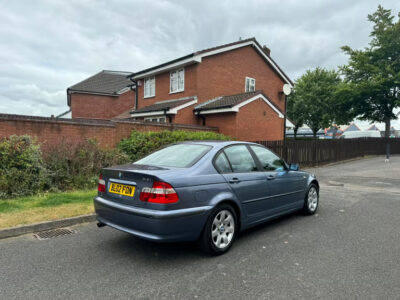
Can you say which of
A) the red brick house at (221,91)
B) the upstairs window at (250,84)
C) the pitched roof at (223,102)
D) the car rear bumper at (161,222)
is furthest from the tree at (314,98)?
the car rear bumper at (161,222)

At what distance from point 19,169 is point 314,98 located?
33733 mm

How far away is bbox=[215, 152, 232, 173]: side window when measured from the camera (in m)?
3.82

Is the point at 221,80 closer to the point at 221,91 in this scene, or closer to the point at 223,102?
the point at 221,91

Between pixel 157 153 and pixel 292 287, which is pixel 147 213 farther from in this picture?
pixel 292 287

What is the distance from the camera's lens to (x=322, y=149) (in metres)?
15.4

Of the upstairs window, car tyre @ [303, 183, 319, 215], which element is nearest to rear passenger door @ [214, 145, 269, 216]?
car tyre @ [303, 183, 319, 215]

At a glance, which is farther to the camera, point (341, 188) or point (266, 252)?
point (341, 188)

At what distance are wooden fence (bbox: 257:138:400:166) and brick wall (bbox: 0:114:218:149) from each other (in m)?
6.45

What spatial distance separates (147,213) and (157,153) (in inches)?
56.0

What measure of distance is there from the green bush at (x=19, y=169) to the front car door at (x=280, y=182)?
5.20m

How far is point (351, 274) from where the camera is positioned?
3080 millimetres

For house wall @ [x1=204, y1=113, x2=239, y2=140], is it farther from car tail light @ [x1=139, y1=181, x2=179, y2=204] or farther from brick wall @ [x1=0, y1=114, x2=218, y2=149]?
car tail light @ [x1=139, y1=181, x2=179, y2=204]

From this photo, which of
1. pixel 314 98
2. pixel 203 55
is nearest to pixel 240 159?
pixel 203 55

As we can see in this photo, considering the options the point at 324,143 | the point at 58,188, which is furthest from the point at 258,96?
the point at 58,188
